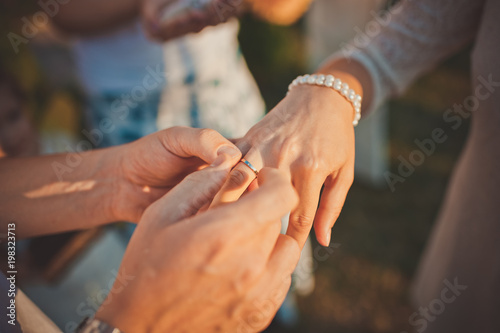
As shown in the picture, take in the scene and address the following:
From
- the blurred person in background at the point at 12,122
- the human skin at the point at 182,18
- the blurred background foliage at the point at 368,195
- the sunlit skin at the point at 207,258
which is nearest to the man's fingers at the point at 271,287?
the sunlit skin at the point at 207,258

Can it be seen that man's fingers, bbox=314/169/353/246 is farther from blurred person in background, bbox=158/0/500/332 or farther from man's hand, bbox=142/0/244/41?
man's hand, bbox=142/0/244/41

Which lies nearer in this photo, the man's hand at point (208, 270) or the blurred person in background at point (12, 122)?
the man's hand at point (208, 270)

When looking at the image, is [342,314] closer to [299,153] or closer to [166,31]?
[299,153]

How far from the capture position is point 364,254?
7.54 ft

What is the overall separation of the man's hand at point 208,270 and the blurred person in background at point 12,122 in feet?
4.83

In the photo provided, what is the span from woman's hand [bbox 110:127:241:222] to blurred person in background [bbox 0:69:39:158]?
3.35ft

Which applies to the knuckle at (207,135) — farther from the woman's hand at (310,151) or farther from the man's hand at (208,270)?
the man's hand at (208,270)

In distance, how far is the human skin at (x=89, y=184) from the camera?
1000 mm

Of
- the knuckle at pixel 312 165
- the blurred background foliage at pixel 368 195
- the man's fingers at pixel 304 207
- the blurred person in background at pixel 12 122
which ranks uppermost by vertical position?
the blurred person in background at pixel 12 122

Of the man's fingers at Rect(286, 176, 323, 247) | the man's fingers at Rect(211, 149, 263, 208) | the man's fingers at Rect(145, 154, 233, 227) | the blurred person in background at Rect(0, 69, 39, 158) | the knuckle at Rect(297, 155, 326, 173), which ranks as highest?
the blurred person in background at Rect(0, 69, 39, 158)

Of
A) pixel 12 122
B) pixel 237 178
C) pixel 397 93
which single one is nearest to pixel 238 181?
pixel 237 178

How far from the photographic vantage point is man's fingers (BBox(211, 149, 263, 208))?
76 centimetres

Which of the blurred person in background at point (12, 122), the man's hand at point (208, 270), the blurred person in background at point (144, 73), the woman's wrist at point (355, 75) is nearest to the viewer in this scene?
the man's hand at point (208, 270)

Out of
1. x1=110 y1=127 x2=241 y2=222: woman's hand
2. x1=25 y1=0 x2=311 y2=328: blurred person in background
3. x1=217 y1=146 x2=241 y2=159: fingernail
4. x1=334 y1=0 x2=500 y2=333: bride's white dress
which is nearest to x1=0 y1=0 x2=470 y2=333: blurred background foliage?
x1=334 y1=0 x2=500 y2=333: bride's white dress
